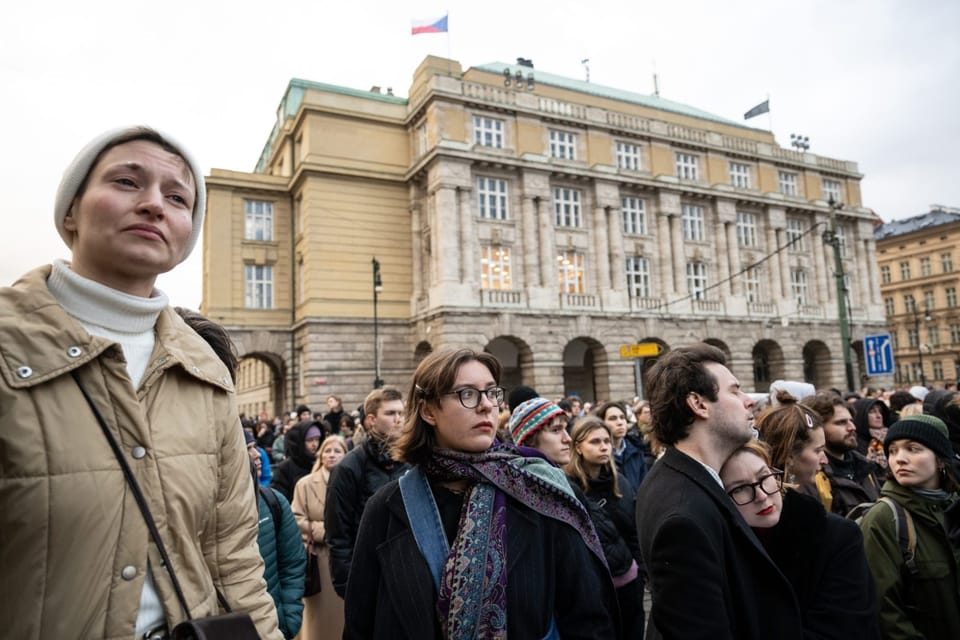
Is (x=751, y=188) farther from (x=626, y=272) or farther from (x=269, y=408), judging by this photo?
(x=269, y=408)

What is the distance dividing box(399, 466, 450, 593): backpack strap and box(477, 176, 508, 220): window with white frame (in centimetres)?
2573

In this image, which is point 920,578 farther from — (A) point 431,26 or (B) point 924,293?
(B) point 924,293

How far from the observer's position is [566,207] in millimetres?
29984

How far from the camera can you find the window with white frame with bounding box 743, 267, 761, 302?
113ft

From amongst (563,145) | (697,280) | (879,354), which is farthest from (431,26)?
(879,354)

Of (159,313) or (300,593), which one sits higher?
(159,313)

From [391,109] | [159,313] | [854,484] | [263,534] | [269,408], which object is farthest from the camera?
[269,408]

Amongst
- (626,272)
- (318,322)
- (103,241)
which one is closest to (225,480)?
(103,241)

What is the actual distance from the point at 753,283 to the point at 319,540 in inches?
1352

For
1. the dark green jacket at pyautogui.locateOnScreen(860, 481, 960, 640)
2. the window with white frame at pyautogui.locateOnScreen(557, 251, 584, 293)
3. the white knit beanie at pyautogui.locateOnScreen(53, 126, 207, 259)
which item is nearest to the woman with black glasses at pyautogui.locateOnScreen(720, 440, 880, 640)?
the dark green jacket at pyautogui.locateOnScreen(860, 481, 960, 640)

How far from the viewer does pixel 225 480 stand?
202cm

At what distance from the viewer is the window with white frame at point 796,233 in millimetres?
36250

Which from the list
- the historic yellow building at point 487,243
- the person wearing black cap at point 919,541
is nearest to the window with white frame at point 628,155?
the historic yellow building at point 487,243

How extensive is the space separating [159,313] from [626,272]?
1191 inches
